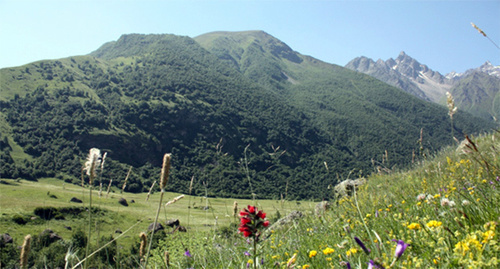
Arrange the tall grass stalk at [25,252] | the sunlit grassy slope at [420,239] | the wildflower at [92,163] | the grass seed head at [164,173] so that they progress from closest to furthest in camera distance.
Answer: the sunlit grassy slope at [420,239] < the tall grass stalk at [25,252] < the grass seed head at [164,173] < the wildflower at [92,163]

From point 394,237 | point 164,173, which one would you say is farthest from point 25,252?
point 394,237

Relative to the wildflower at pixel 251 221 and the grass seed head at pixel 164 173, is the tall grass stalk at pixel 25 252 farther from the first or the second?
the wildflower at pixel 251 221

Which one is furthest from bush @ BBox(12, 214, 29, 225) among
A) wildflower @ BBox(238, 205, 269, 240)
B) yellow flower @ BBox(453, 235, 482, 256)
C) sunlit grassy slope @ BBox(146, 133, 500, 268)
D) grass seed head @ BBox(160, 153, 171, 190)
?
yellow flower @ BBox(453, 235, 482, 256)

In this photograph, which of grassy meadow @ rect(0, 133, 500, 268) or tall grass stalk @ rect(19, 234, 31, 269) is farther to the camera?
tall grass stalk @ rect(19, 234, 31, 269)

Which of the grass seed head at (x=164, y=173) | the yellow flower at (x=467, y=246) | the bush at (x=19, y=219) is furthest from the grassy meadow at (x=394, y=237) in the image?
the bush at (x=19, y=219)

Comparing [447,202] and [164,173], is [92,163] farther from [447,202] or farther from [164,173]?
[447,202]

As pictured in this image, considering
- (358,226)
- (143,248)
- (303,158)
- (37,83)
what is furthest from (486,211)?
(37,83)

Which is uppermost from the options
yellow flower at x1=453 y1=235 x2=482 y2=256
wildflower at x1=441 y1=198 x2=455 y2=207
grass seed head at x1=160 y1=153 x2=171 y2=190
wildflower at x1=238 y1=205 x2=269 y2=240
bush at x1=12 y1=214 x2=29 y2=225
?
grass seed head at x1=160 y1=153 x2=171 y2=190

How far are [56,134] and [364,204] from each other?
540ft

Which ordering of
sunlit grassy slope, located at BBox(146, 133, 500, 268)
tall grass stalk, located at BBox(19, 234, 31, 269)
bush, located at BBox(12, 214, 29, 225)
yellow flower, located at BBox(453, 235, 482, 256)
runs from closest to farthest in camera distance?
yellow flower, located at BBox(453, 235, 482, 256) → sunlit grassy slope, located at BBox(146, 133, 500, 268) → tall grass stalk, located at BBox(19, 234, 31, 269) → bush, located at BBox(12, 214, 29, 225)

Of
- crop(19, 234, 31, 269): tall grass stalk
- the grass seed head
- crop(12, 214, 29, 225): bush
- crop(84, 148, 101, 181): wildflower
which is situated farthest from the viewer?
crop(12, 214, 29, 225): bush

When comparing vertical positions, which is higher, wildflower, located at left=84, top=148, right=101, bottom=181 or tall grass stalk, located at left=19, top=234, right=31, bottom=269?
wildflower, located at left=84, top=148, right=101, bottom=181

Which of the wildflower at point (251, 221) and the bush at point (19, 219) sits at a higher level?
the wildflower at point (251, 221)

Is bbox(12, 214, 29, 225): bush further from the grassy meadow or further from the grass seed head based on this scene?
the grass seed head
